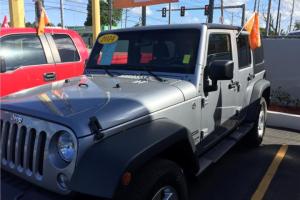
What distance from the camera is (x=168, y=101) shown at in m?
3.22

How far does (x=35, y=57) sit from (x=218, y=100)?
3.39 m

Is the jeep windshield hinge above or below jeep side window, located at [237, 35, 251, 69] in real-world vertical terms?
below

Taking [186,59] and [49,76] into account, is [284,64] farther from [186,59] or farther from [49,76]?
[186,59]

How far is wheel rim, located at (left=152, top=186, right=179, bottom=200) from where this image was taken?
107 inches

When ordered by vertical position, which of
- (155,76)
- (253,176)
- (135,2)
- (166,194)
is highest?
(135,2)

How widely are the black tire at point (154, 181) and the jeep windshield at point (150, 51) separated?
1200 millimetres

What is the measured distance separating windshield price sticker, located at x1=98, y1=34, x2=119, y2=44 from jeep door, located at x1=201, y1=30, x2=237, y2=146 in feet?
3.81

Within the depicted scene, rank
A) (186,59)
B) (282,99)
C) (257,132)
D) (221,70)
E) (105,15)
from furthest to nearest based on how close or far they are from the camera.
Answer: (105,15) → (282,99) → (257,132) → (186,59) → (221,70)

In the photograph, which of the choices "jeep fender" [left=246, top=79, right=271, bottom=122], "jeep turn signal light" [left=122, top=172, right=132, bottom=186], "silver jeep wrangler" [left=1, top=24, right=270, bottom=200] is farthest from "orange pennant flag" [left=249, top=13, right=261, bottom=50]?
"jeep turn signal light" [left=122, top=172, right=132, bottom=186]

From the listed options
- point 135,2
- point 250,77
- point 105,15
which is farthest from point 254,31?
point 105,15

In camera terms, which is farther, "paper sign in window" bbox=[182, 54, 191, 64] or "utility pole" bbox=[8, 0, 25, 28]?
"utility pole" bbox=[8, 0, 25, 28]

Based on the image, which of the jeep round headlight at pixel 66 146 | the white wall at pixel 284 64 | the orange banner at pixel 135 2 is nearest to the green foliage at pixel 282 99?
the white wall at pixel 284 64

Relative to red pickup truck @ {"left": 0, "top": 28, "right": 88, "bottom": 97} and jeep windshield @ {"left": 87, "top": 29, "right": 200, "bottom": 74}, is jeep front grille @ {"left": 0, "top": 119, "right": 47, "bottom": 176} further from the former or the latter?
red pickup truck @ {"left": 0, "top": 28, "right": 88, "bottom": 97}

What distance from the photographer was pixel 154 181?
259cm
